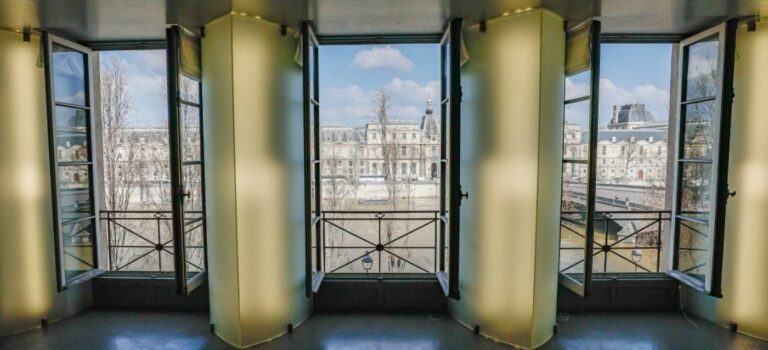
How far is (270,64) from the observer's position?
3.02 metres

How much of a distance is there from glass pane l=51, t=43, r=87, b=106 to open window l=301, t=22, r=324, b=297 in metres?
2.21

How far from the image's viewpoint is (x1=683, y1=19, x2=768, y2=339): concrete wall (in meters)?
3.04

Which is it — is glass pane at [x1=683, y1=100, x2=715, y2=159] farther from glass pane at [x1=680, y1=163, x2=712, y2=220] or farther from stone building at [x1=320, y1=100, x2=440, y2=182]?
stone building at [x1=320, y1=100, x2=440, y2=182]

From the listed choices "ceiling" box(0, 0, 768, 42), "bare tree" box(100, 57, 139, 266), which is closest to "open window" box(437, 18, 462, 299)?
"ceiling" box(0, 0, 768, 42)

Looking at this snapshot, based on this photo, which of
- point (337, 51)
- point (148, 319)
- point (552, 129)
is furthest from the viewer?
point (337, 51)

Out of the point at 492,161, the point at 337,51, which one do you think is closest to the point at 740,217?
the point at 492,161

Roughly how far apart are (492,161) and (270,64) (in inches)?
75.3

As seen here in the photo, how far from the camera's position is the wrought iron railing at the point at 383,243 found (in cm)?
395

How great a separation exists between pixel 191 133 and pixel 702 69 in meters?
4.52

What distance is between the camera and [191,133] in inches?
129

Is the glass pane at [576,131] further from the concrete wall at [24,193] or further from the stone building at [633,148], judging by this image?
the concrete wall at [24,193]

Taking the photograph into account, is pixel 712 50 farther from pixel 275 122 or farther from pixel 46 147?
pixel 46 147

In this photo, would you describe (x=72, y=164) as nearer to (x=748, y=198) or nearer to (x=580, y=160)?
(x=580, y=160)

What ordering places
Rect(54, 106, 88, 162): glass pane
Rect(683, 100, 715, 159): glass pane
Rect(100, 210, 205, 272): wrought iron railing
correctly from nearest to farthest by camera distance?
Rect(683, 100, 715, 159): glass pane, Rect(54, 106, 88, 162): glass pane, Rect(100, 210, 205, 272): wrought iron railing
